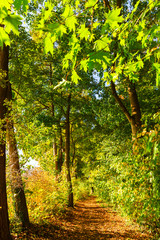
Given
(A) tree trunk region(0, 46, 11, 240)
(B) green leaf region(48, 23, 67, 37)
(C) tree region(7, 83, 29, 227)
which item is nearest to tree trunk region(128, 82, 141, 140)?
(C) tree region(7, 83, 29, 227)

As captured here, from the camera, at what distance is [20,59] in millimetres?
7289

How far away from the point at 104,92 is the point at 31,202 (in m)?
6.69

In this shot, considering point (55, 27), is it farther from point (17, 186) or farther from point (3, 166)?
point (17, 186)

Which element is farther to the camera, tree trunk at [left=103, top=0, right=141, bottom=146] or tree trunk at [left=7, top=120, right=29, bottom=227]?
tree trunk at [left=103, top=0, right=141, bottom=146]

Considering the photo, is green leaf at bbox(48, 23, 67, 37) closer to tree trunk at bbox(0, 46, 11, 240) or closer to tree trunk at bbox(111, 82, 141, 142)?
tree trunk at bbox(0, 46, 11, 240)

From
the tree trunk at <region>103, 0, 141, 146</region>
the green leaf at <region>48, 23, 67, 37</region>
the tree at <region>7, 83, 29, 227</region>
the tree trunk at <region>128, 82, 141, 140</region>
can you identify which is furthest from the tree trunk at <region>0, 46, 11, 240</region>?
the tree trunk at <region>128, 82, 141, 140</region>

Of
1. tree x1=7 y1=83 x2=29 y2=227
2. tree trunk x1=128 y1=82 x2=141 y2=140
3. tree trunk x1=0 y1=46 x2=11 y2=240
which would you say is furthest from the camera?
tree trunk x1=128 y1=82 x2=141 y2=140

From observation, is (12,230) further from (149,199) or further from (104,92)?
(104,92)

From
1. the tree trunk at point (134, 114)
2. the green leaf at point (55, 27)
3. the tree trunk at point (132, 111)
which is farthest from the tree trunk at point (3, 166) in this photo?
the tree trunk at point (134, 114)

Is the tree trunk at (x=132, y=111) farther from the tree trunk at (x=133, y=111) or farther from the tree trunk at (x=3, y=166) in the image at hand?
the tree trunk at (x=3, y=166)

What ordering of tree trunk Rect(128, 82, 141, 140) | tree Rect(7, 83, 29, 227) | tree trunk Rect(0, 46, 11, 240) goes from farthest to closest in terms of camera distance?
1. tree trunk Rect(128, 82, 141, 140)
2. tree Rect(7, 83, 29, 227)
3. tree trunk Rect(0, 46, 11, 240)

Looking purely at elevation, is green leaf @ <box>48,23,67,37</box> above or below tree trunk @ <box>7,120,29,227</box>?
above

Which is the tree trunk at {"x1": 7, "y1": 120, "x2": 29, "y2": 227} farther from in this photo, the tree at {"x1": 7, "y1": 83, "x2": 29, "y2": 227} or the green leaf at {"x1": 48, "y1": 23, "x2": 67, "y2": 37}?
the green leaf at {"x1": 48, "y1": 23, "x2": 67, "y2": 37}

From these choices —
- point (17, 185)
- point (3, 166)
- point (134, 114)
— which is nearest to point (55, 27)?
point (3, 166)
